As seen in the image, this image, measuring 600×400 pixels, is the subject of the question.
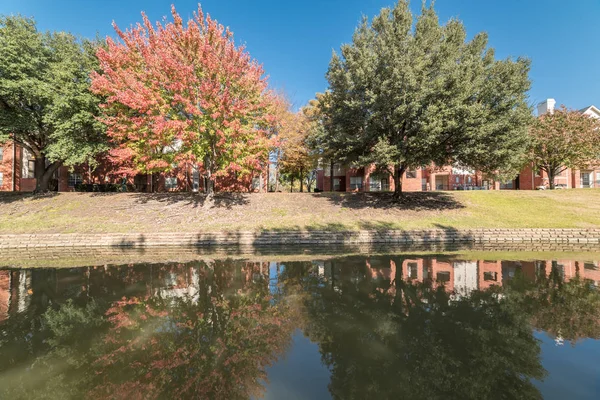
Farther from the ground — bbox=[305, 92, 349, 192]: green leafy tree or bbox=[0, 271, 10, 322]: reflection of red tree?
bbox=[305, 92, 349, 192]: green leafy tree

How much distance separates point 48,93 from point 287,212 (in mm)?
19763

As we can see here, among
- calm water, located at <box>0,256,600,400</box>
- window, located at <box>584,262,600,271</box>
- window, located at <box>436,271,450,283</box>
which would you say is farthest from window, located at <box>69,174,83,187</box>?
window, located at <box>584,262,600,271</box>

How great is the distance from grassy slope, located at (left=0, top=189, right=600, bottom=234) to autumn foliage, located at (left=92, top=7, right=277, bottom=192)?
3512 mm

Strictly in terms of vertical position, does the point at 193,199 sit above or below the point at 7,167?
below

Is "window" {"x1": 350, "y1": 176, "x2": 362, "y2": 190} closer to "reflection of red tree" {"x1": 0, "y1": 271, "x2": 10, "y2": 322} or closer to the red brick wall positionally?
"reflection of red tree" {"x1": 0, "y1": 271, "x2": 10, "y2": 322}

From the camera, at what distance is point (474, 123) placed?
734 inches

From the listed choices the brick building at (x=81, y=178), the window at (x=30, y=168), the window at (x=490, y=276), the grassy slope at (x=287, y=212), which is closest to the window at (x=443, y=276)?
the window at (x=490, y=276)

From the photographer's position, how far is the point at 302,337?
472cm

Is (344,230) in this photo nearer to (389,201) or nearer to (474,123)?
(389,201)

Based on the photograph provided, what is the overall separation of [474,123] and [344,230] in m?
11.5

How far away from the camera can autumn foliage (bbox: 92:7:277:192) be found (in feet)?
58.5

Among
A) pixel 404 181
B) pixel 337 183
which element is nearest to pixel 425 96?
pixel 404 181

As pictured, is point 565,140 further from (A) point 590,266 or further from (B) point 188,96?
(B) point 188,96

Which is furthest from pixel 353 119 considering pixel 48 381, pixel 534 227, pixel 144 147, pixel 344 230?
pixel 48 381
